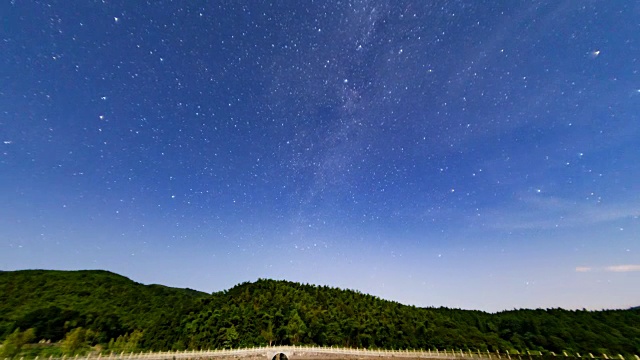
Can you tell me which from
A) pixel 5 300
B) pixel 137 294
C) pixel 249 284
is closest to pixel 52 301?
pixel 5 300

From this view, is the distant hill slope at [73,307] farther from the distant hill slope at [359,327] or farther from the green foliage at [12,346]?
the green foliage at [12,346]

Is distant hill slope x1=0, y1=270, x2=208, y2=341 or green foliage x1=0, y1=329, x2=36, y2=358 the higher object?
distant hill slope x1=0, y1=270, x2=208, y2=341

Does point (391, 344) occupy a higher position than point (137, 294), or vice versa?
point (137, 294)

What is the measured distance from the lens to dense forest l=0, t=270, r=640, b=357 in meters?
98.1

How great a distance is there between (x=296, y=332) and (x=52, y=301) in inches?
5250

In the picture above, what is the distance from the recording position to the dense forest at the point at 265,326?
98.1 metres

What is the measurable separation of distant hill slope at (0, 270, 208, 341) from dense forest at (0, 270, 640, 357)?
408mm

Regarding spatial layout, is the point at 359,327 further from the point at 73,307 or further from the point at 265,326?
the point at 73,307

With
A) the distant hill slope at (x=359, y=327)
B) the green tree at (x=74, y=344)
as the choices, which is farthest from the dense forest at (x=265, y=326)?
the distant hill slope at (x=359, y=327)

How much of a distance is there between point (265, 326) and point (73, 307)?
99255mm

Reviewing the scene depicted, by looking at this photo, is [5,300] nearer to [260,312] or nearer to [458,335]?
[260,312]

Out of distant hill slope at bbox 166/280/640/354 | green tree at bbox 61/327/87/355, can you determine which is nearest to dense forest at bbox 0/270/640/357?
green tree at bbox 61/327/87/355

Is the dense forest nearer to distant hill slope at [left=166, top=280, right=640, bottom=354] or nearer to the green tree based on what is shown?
the green tree

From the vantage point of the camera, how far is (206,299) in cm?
14100
